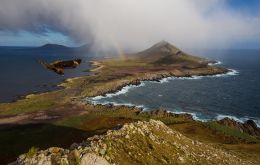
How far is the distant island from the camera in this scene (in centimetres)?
2806

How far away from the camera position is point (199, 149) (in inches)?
1448

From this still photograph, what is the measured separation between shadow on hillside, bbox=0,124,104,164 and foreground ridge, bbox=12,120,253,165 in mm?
22865

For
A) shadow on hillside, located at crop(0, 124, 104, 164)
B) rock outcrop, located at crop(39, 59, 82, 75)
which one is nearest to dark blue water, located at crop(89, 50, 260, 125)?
shadow on hillside, located at crop(0, 124, 104, 164)

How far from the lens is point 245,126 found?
291 feet

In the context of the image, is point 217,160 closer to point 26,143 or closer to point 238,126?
point 26,143

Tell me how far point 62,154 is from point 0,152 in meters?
37.9

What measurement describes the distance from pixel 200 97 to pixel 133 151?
4231 inches

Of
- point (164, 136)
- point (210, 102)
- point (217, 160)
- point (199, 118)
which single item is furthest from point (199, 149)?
point (210, 102)

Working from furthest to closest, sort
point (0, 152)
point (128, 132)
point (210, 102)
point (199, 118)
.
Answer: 1. point (210, 102)
2. point (199, 118)
3. point (0, 152)
4. point (128, 132)

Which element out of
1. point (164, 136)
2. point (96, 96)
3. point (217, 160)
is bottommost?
point (96, 96)

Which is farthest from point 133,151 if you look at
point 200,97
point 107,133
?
point 200,97

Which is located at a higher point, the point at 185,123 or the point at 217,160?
the point at 217,160

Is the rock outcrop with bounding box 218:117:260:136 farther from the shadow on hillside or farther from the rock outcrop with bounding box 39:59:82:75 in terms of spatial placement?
the rock outcrop with bounding box 39:59:82:75

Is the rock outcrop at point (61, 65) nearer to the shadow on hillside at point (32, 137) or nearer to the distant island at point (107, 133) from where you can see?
the distant island at point (107, 133)
